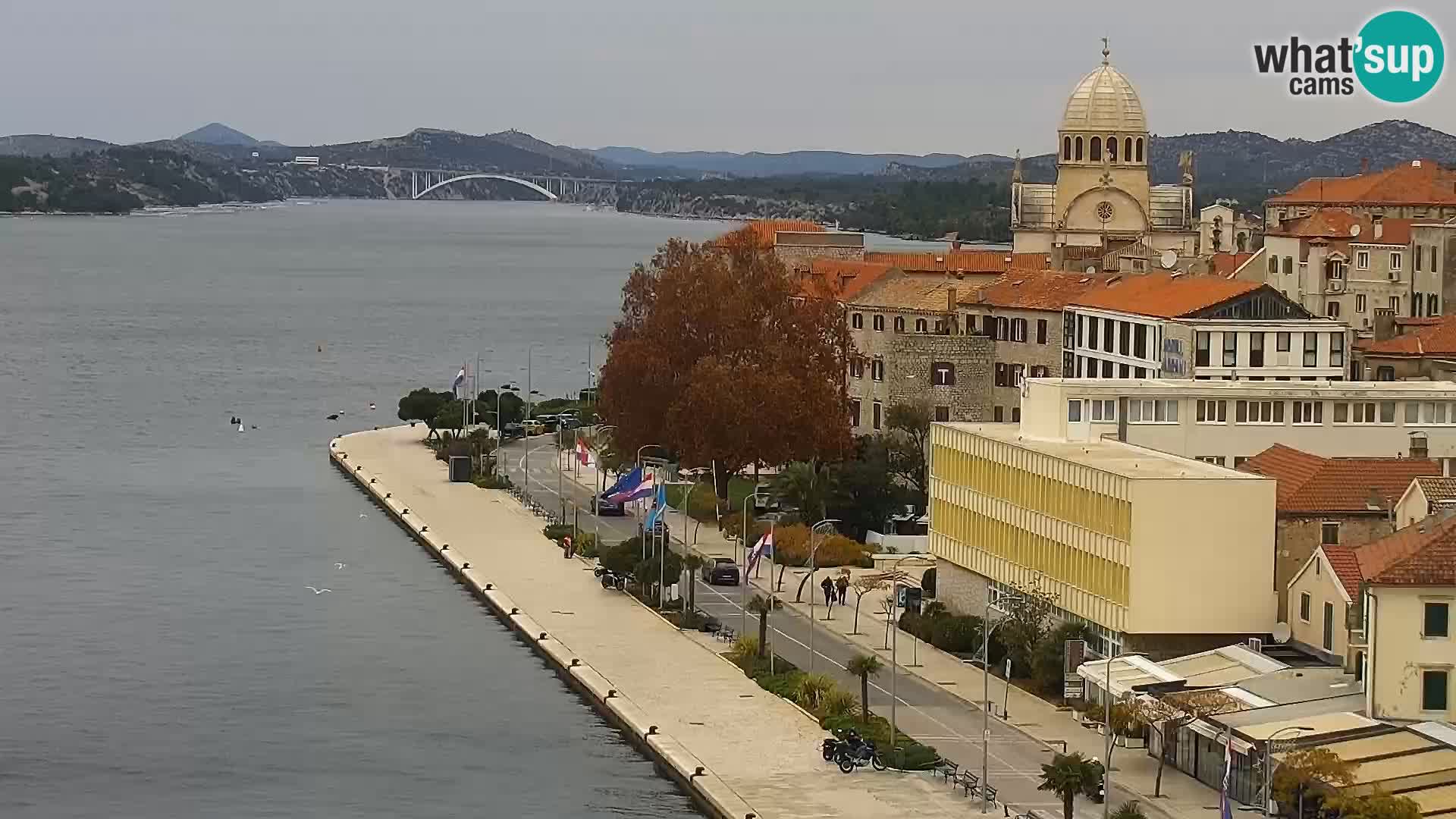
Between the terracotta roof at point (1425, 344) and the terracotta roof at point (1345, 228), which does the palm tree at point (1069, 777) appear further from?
the terracotta roof at point (1345, 228)

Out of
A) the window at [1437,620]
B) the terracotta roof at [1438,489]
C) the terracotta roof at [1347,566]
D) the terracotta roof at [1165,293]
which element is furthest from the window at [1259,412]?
the window at [1437,620]

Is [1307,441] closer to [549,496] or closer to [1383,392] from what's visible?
[1383,392]

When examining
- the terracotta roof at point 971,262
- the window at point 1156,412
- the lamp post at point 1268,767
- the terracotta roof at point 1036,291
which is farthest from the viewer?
the terracotta roof at point 971,262

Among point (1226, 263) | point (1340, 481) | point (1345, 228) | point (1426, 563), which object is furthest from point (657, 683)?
point (1345, 228)

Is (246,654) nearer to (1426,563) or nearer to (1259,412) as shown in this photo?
(1259,412)

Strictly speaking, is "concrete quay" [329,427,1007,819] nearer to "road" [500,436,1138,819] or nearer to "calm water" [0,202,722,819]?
"calm water" [0,202,722,819]

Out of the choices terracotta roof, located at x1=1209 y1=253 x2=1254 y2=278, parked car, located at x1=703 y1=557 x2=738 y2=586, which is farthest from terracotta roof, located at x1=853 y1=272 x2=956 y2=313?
parked car, located at x1=703 y1=557 x2=738 y2=586

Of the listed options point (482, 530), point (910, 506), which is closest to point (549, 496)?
point (482, 530)
